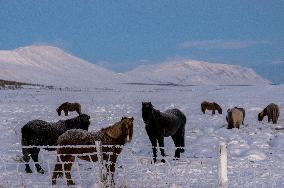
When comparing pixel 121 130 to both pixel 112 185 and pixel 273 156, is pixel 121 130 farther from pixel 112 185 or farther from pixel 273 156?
pixel 273 156

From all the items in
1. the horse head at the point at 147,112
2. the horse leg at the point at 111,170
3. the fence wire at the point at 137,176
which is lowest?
the fence wire at the point at 137,176

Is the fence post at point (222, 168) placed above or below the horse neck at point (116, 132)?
below

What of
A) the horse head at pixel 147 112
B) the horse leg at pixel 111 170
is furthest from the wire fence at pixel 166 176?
the horse head at pixel 147 112

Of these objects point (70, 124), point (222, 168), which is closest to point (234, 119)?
point (70, 124)

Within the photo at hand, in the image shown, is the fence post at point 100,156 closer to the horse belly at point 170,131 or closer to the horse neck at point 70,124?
the horse neck at point 70,124

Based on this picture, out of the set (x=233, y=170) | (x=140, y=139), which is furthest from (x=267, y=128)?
(x=233, y=170)

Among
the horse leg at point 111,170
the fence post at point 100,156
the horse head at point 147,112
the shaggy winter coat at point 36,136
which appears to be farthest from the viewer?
the horse head at point 147,112

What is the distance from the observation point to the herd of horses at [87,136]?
9.13 m

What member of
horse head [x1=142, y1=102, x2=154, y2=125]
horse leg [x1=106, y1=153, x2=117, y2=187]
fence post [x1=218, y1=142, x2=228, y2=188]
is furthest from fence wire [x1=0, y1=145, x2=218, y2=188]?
fence post [x1=218, y1=142, x2=228, y2=188]

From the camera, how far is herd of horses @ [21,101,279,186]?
913cm

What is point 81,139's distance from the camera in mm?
9133

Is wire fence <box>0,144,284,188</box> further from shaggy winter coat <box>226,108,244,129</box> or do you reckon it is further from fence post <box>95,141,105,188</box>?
shaggy winter coat <box>226,108,244,129</box>

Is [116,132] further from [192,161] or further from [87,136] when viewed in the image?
[192,161]

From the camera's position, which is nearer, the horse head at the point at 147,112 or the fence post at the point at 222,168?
the fence post at the point at 222,168
